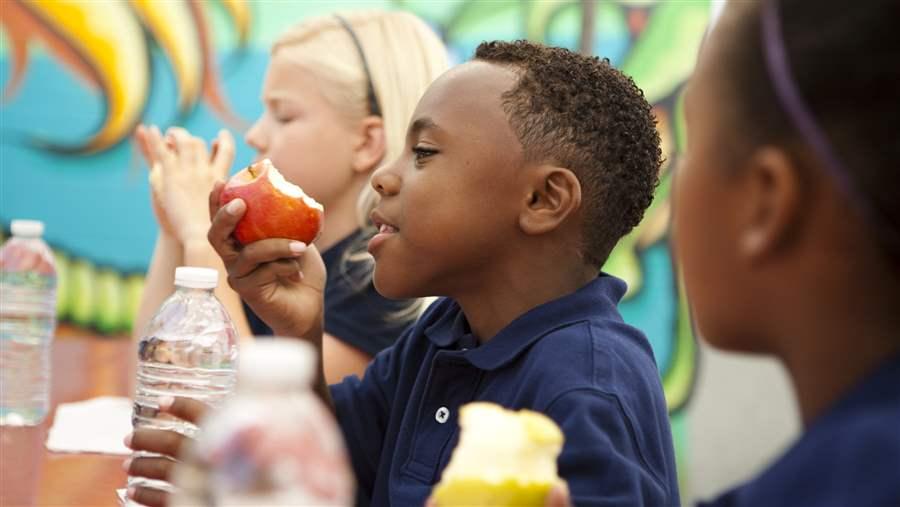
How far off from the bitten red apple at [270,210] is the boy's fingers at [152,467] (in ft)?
1.26

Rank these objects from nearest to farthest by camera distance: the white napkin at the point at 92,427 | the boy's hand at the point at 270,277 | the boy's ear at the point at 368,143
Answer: the boy's hand at the point at 270,277
the white napkin at the point at 92,427
the boy's ear at the point at 368,143

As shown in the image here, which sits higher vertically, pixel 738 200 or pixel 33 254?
pixel 33 254

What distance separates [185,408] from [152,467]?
0.31ft

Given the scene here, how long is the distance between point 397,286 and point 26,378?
1015 millimetres

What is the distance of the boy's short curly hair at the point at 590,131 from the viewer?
1.26 m

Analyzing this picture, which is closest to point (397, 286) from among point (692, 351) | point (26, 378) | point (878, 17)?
point (878, 17)

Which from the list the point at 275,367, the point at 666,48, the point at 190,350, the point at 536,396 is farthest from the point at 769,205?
the point at 666,48

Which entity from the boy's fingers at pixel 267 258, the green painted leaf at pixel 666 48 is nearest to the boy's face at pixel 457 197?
the boy's fingers at pixel 267 258

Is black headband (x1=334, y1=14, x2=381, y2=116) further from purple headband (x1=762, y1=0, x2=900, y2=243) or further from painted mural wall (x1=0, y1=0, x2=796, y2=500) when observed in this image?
painted mural wall (x1=0, y1=0, x2=796, y2=500)

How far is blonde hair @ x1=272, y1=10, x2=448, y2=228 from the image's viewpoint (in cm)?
221

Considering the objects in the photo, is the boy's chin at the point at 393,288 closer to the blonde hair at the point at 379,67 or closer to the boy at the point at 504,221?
the boy at the point at 504,221

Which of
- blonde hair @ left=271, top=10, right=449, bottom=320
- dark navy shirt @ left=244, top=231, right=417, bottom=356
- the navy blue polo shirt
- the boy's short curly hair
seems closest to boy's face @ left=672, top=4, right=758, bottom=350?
the navy blue polo shirt

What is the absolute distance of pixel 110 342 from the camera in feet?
12.7

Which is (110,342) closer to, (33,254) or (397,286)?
(33,254)
